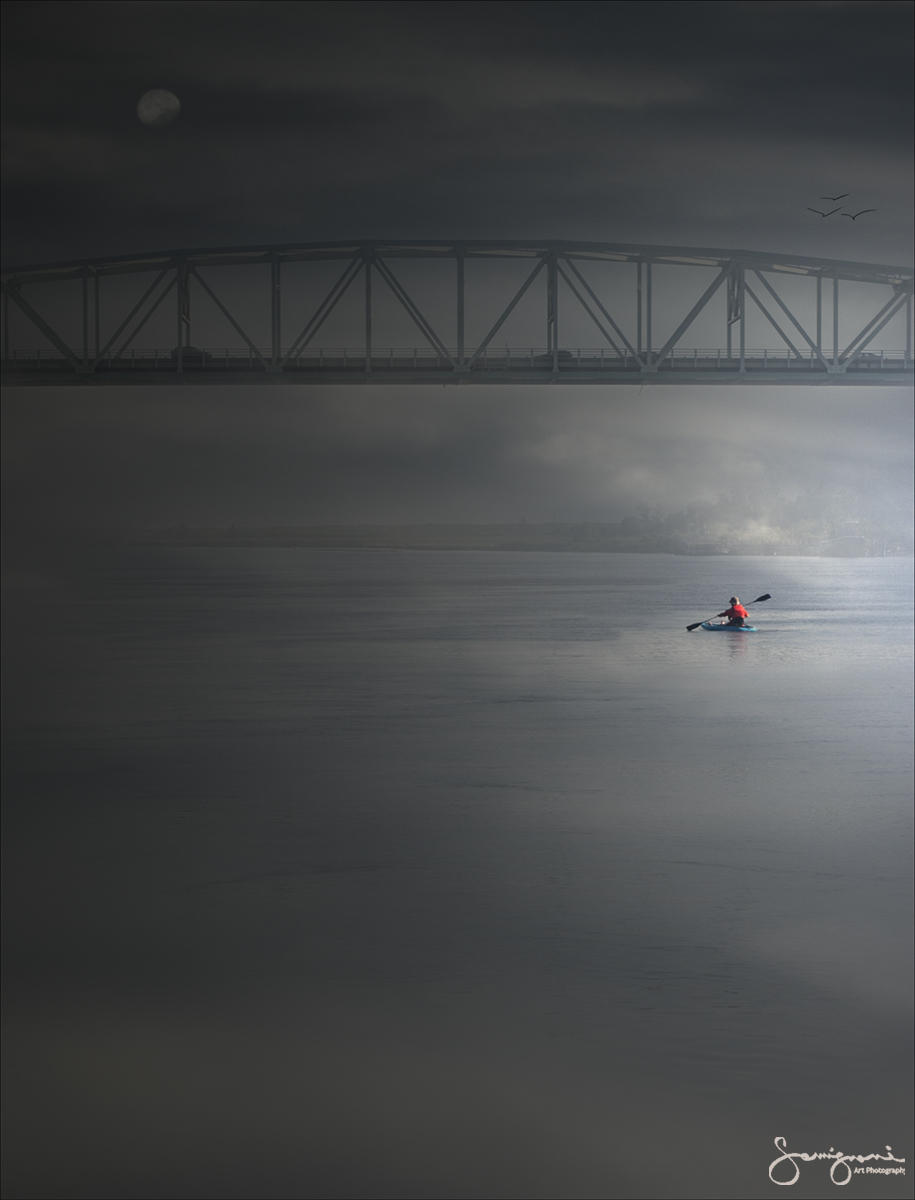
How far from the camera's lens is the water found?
8359 millimetres

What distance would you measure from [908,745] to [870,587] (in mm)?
52043

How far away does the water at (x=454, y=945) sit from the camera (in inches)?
329

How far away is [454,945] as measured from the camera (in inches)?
451

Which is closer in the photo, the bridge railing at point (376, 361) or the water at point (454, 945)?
the water at point (454, 945)

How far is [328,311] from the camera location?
35.3m

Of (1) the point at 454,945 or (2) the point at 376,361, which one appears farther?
(2) the point at 376,361

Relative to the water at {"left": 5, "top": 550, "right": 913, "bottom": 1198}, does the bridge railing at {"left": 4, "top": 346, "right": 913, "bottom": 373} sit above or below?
above

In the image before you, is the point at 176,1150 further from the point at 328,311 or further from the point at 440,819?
the point at 328,311

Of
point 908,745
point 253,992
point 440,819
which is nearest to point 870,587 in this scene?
point 908,745

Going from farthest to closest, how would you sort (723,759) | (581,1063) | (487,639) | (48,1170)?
1. (487,639)
2. (723,759)
3. (581,1063)
4. (48,1170)

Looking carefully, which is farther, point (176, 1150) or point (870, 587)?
point (870, 587)

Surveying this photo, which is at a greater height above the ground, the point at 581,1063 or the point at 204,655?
the point at 204,655

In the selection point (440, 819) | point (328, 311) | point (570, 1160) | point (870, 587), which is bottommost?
point (570, 1160)

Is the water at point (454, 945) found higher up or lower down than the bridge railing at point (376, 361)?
lower down
